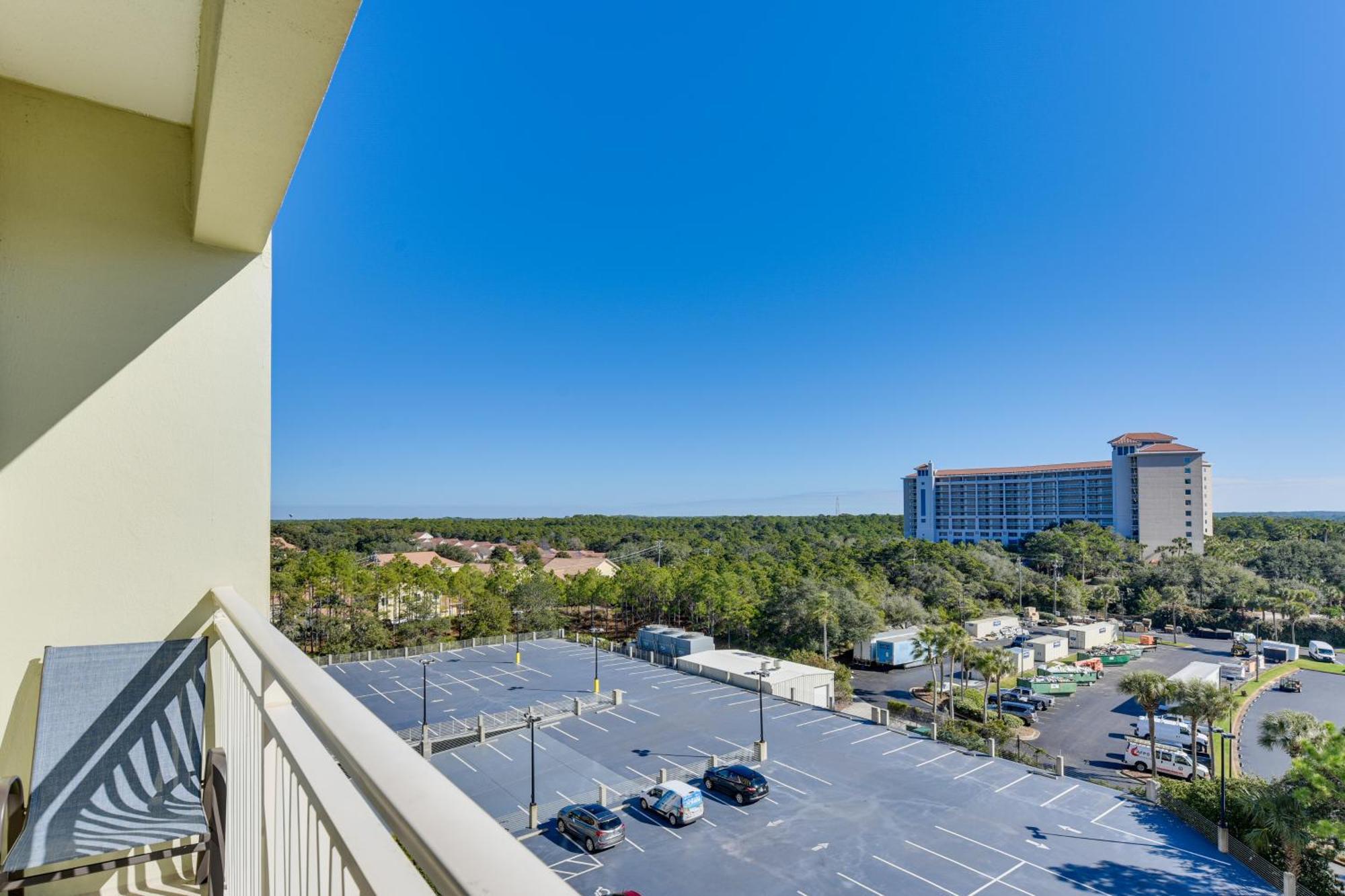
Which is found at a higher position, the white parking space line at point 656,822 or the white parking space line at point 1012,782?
the white parking space line at point 656,822

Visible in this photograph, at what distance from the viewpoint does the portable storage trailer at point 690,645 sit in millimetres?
19766

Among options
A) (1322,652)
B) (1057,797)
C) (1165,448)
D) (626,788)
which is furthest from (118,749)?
(1165,448)

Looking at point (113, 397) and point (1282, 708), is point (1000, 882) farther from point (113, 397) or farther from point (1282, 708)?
point (1282, 708)

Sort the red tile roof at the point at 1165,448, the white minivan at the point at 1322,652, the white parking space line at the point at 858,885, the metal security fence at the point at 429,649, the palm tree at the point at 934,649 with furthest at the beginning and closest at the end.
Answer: the red tile roof at the point at 1165,448 < the white minivan at the point at 1322,652 < the metal security fence at the point at 429,649 < the palm tree at the point at 934,649 < the white parking space line at the point at 858,885

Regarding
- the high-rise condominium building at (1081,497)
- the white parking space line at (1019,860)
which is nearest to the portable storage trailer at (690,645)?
the white parking space line at (1019,860)

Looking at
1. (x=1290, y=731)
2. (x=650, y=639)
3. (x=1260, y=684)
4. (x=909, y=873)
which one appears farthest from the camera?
(x=650, y=639)

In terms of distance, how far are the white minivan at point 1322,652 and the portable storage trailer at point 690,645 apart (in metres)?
23.0

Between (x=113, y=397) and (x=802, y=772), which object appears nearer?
(x=113, y=397)

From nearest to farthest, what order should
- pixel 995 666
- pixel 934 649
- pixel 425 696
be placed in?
pixel 425 696 < pixel 995 666 < pixel 934 649

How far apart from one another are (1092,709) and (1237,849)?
918 cm

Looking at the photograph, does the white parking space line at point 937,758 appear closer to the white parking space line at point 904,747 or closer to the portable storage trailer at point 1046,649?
the white parking space line at point 904,747

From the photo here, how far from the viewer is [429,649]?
2031 cm

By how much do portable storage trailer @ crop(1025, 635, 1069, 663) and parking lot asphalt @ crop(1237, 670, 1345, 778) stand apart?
5108 millimetres

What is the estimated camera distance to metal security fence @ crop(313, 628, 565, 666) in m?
18.9
